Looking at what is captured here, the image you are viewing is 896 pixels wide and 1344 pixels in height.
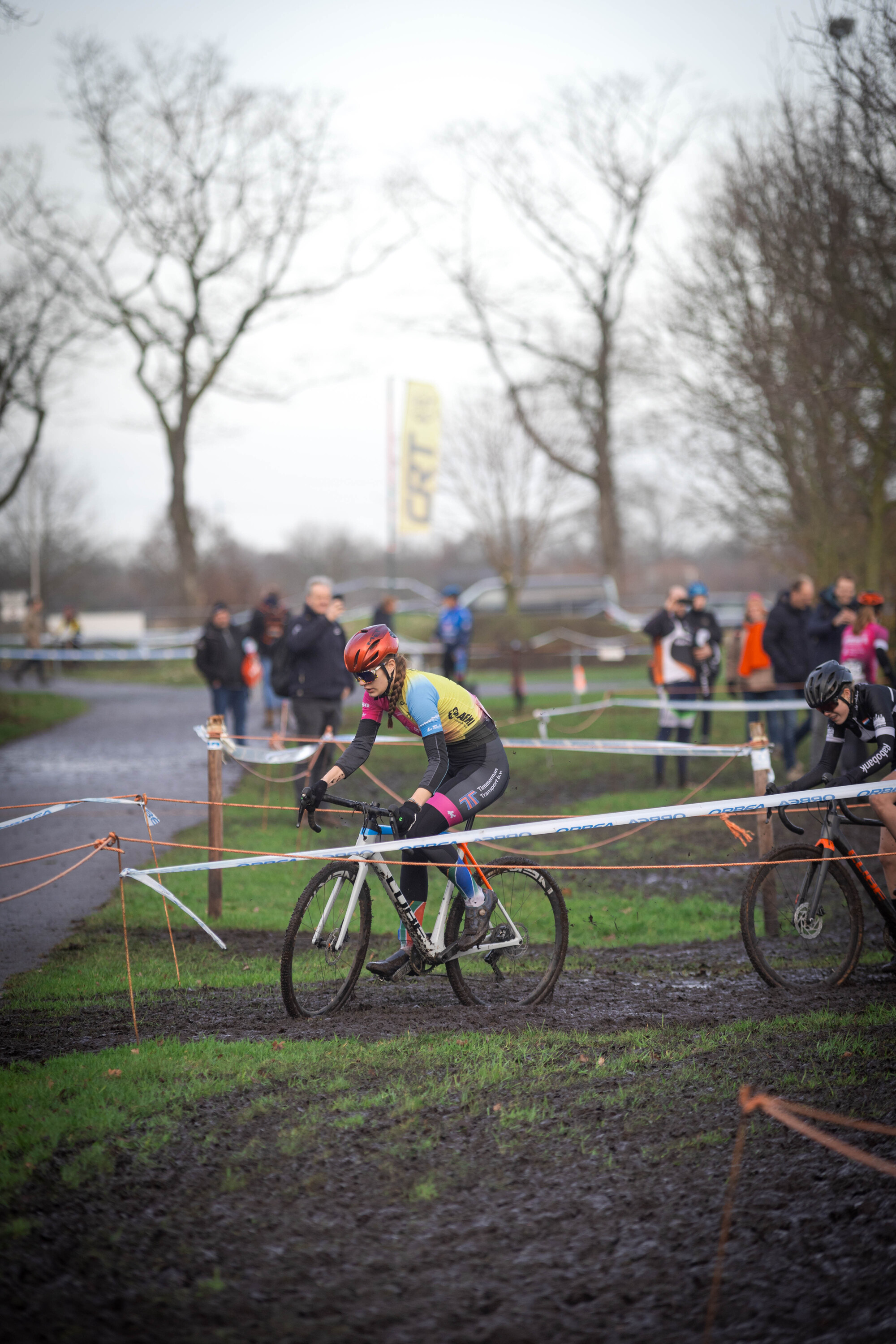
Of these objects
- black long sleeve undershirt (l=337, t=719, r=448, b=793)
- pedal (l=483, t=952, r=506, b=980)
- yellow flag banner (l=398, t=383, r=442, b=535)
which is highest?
yellow flag banner (l=398, t=383, r=442, b=535)

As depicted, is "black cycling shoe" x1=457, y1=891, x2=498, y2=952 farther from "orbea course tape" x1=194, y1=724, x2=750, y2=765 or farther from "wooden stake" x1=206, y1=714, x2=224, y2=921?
"wooden stake" x1=206, y1=714, x2=224, y2=921

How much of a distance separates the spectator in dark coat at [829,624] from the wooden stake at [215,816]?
6.44 meters

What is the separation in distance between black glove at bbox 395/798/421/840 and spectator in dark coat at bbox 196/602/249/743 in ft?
27.1

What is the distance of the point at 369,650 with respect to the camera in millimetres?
5473

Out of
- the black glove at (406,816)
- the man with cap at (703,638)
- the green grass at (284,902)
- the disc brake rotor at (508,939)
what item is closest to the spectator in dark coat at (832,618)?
the man with cap at (703,638)

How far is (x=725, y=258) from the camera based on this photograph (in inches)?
818

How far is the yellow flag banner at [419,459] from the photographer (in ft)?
76.1

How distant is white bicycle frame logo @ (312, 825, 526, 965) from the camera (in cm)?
558

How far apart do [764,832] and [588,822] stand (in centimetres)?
187

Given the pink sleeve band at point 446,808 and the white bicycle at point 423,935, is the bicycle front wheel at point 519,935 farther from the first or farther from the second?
the pink sleeve band at point 446,808

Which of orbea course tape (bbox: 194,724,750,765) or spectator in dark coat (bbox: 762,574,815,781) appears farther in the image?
spectator in dark coat (bbox: 762,574,815,781)

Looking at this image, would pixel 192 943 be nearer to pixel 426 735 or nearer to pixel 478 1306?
pixel 426 735

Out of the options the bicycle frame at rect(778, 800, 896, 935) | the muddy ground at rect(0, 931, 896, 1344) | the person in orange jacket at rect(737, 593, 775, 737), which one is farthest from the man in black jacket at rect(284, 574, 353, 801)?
the muddy ground at rect(0, 931, 896, 1344)

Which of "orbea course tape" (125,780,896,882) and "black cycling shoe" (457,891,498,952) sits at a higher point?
"orbea course tape" (125,780,896,882)
